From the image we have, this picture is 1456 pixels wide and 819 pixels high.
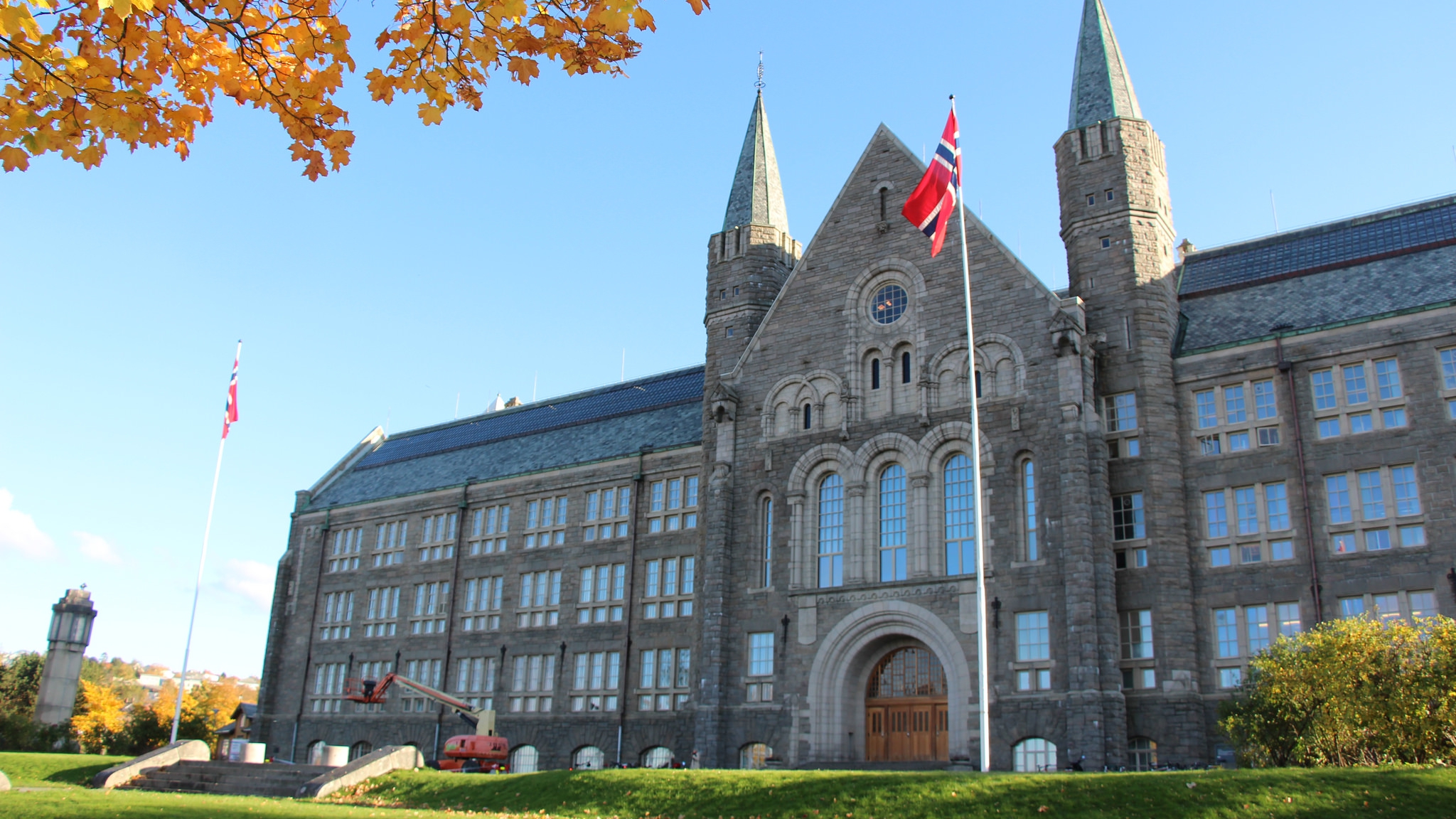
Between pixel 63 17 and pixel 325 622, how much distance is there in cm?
5190

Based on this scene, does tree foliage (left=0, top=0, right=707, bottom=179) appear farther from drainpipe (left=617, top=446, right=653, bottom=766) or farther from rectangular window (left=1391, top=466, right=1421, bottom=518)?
drainpipe (left=617, top=446, right=653, bottom=766)

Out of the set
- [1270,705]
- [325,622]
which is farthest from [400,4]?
[325,622]

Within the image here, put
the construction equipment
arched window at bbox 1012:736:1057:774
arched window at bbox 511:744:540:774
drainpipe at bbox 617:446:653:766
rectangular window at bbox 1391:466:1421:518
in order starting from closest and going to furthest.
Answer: rectangular window at bbox 1391:466:1421:518
arched window at bbox 1012:736:1057:774
the construction equipment
drainpipe at bbox 617:446:653:766
arched window at bbox 511:744:540:774

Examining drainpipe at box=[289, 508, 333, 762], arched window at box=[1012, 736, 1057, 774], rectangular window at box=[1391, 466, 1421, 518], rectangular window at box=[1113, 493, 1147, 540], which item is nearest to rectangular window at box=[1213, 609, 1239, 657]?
rectangular window at box=[1113, 493, 1147, 540]

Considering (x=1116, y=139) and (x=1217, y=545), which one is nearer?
(x=1217, y=545)

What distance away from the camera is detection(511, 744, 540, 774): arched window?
149 ft

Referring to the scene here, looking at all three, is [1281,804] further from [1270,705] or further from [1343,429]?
[1343,429]

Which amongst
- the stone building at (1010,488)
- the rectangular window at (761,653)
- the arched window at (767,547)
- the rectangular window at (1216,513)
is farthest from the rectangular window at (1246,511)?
the rectangular window at (761,653)

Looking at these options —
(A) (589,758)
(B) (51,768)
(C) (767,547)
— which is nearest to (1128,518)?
(C) (767,547)

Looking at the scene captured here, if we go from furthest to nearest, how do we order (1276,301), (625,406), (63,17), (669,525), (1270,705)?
1. (625,406)
2. (669,525)
3. (1276,301)
4. (1270,705)
5. (63,17)

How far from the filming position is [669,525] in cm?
4547

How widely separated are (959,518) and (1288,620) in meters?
9.32

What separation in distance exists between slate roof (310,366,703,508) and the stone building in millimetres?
1297

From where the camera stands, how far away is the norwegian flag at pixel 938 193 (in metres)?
30.8
